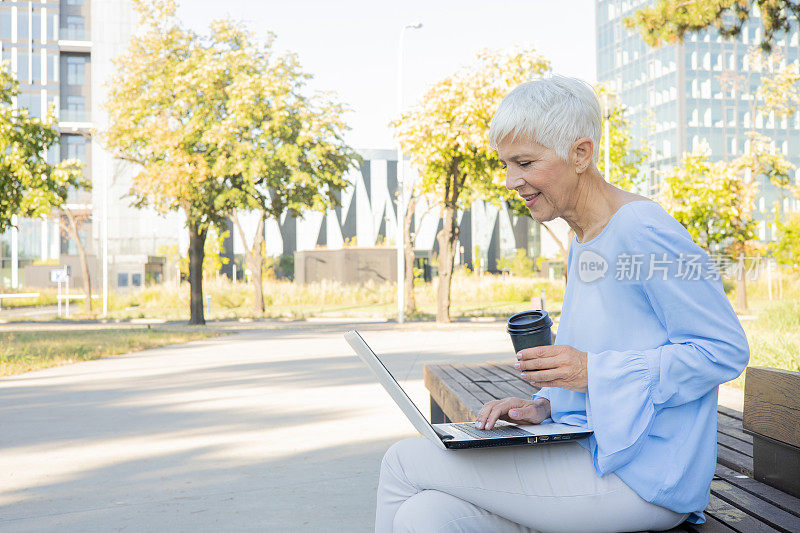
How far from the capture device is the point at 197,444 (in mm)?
5660

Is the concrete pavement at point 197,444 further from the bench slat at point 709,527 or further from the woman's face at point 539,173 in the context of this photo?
the woman's face at point 539,173

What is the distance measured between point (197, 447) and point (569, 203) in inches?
172

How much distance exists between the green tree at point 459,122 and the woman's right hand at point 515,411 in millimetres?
17600

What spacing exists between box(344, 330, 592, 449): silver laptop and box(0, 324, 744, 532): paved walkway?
2064mm

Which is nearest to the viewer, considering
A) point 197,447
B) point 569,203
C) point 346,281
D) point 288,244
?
point 569,203

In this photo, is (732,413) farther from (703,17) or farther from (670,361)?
(703,17)

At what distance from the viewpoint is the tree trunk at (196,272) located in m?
23.1

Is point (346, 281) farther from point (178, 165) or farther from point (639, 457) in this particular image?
point (639, 457)

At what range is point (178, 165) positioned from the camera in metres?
21.8

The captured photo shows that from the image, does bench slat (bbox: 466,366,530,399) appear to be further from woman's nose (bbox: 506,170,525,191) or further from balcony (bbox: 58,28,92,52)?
balcony (bbox: 58,28,92,52)

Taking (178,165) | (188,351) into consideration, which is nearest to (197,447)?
(188,351)

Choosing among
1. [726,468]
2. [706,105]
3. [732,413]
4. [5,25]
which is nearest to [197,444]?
[732,413]

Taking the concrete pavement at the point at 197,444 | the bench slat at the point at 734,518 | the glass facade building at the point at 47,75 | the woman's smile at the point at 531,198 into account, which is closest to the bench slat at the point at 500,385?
the concrete pavement at the point at 197,444

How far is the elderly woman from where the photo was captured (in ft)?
5.29
